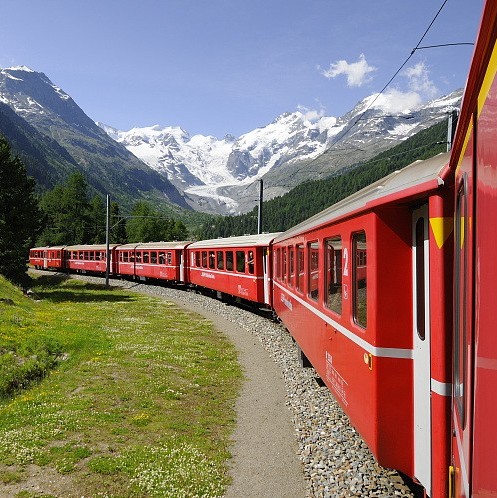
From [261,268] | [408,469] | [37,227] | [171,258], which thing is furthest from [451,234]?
[37,227]

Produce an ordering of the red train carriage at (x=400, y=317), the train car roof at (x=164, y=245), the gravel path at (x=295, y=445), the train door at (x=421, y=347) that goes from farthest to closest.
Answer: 1. the train car roof at (x=164, y=245)
2. the gravel path at (x=295, y=445)
3. the train door at (x=421, y=347)
4. the red train carriage at (x=400, y=317)

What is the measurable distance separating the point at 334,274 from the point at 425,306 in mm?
2791

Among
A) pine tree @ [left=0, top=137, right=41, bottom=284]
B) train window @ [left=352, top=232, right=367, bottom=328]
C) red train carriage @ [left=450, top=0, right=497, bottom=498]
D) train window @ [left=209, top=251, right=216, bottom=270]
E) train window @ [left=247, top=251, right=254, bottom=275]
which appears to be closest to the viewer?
red train carriage @ [left=450, top=0, right=497, bottom=498]

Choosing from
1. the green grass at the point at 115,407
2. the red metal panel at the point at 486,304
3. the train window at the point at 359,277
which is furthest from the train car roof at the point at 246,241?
the red metal panel at the point at 486,304

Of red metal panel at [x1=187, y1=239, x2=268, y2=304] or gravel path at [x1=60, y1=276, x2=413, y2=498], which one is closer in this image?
gravel path at [x1=60, y1=276, x2=413, y2=498]

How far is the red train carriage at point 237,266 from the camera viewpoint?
71.2 ft

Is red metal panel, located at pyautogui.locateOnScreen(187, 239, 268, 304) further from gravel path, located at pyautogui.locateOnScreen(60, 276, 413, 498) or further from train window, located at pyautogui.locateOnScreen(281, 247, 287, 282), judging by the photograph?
gravel path, located at pyautogui.locateOnScreen(60, 276, 413, 498)

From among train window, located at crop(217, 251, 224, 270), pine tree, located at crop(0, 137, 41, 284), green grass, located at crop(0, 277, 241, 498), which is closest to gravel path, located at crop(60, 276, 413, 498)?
green grass, located at crop(0, 277, 241, 498)

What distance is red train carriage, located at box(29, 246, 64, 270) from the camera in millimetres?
62481

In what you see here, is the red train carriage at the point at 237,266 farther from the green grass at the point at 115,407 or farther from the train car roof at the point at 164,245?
the train car roof at the point at 164,245

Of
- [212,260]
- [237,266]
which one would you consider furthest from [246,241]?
[212,260]

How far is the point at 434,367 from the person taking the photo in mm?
4773

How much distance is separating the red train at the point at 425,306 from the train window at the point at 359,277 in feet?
0.08

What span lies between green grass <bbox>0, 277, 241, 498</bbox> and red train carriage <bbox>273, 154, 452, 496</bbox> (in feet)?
9.40
